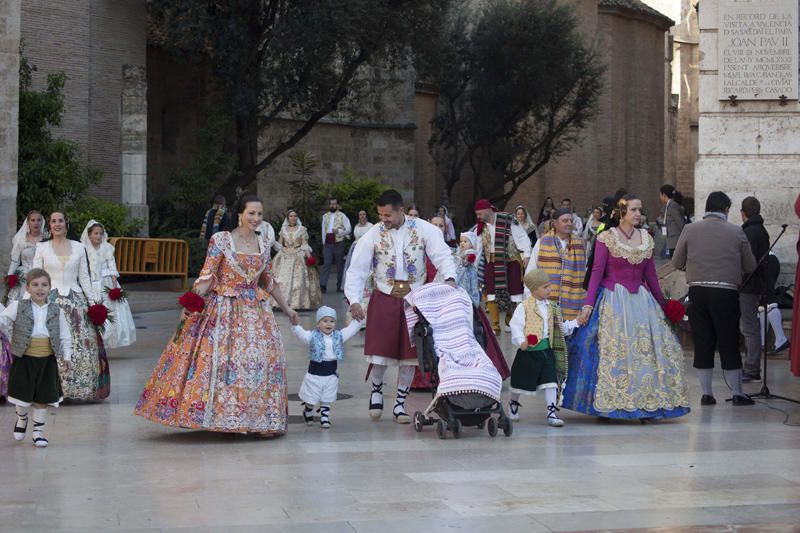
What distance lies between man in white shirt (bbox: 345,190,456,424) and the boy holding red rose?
2.29ft

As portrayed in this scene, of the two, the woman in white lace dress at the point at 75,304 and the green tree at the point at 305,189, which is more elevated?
the green tree at the point at 305,189

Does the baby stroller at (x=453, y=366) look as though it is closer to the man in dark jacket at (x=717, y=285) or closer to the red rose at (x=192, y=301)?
the red rose at (x=192, y=301)

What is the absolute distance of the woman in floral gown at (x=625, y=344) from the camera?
10727mm

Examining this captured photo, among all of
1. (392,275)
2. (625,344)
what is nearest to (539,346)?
(625,344)

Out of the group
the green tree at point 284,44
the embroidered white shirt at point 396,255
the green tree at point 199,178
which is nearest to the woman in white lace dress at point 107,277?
the embroidered white shirt at point 396,255

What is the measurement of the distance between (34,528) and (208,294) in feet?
11.0

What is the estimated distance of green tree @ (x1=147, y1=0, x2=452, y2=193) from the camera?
30844mm

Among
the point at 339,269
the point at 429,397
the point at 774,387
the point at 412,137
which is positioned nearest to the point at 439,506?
the point at 429,397

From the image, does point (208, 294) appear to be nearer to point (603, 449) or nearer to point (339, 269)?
point (603, 449)

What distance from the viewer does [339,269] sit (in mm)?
27484

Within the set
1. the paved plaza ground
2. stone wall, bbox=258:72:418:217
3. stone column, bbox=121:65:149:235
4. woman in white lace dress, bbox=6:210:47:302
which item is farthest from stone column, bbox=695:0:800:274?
stone wall, bbox=258:72:418:217

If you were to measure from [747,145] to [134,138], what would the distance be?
58.4 ft

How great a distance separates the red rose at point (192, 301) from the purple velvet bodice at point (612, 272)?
3089 mm

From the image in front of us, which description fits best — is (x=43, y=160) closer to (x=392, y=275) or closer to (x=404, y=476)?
(x=392, y=275)
